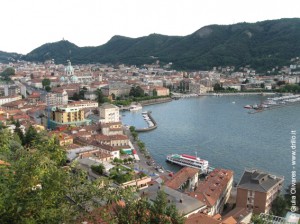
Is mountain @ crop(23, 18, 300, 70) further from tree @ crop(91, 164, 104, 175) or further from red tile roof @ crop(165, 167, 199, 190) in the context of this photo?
tree @ crop(91, 164, 104, 175)

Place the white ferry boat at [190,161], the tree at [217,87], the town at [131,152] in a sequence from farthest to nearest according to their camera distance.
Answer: the tree at [217,87], the white ferry boat at [190,161], the town at [131,152]

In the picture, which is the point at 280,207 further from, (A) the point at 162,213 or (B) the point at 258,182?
(A) the point at 162,213

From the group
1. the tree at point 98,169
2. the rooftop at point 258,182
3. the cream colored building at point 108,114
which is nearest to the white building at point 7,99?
the cream colored building at point 108,114

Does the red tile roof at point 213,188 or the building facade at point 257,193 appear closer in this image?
the red tile roof at point 213,188

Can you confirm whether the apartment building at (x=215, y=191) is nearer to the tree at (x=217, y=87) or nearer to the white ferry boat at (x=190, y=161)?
the white ferry boat at (x=190, y=161)

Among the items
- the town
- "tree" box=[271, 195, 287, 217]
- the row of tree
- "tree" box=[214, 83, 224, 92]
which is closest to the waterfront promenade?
the town

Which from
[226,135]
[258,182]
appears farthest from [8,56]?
[258,182]

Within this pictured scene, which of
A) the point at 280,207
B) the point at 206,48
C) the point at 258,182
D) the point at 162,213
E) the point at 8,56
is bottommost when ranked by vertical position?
the point at 280,207
